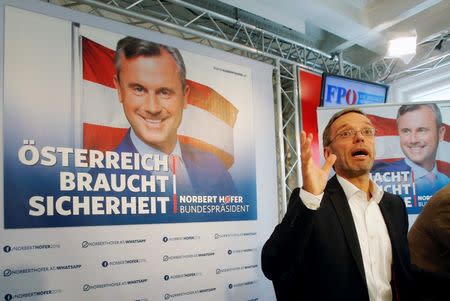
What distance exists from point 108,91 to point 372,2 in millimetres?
3350

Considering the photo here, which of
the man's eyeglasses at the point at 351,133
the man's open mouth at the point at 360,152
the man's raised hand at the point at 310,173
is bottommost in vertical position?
the man's raised hand at the point at 310,173

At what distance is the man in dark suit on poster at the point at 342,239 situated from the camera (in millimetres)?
1392

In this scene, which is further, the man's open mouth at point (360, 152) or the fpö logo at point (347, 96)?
the fpö logo at point (347, 96)

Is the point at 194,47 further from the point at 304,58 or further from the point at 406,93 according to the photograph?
the point at 406,93

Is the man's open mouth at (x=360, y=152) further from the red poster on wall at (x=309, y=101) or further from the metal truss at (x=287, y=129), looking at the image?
the red poster on wall at (x=309, y=101)

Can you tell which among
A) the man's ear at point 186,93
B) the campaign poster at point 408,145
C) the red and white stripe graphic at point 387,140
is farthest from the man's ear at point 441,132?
the man's ear at point 186,93

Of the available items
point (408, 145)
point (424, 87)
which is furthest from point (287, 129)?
point (424, 87)

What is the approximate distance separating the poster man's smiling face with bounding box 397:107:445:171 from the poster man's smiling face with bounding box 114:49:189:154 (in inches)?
91.1

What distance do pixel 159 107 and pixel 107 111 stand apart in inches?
17.3

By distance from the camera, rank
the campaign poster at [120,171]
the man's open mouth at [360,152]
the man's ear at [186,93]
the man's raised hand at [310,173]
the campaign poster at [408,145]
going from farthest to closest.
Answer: the campaign poster at [408,145], the man's ear at [186,93], the campaign poster at [120,171], the man's open mouth at [360,152], the man's raised hand at [310,173]

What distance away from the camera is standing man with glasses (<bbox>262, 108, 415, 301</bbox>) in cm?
139

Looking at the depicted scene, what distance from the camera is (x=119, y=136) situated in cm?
289

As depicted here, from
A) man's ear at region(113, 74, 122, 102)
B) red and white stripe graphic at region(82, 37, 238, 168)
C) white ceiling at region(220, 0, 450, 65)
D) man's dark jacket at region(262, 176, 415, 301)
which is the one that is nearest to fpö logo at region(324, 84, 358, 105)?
white ceiling at region(220, 0, 450, 65)

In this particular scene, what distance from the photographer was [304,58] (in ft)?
15.5
